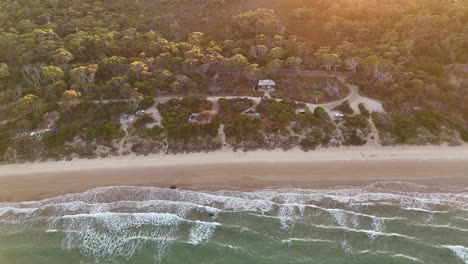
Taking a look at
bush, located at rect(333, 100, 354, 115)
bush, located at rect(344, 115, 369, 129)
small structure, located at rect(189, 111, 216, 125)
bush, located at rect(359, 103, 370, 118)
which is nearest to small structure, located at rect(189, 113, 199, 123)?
small structure, located at rect(189, 111, 216, 125)

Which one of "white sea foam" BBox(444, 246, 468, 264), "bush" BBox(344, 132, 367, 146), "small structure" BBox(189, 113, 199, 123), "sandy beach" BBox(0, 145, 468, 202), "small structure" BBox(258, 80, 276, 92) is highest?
"small structure" BBox(258, 80, 276, 92)

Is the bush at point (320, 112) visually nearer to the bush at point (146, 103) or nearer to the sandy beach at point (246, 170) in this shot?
the sandy beach at point (246, 170)

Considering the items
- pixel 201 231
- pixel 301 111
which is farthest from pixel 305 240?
pixel 301 111

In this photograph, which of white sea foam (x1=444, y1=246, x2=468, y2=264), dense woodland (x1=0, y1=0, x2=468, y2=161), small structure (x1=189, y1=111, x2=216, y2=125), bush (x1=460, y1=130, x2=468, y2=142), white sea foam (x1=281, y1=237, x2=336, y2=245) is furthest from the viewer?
small structure (x1=189, y1=111, x2=216, y2=125)

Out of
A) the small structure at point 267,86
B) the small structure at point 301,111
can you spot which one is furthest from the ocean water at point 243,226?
the small structure at point 267,86

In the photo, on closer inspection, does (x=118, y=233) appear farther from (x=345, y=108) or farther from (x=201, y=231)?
(x=345, y=108)

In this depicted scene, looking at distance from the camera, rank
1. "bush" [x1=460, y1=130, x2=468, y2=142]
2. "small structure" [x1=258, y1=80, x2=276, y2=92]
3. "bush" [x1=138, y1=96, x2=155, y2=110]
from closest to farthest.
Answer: "bush" [x1=460, y1=130, x2=468, y2=142], "bush" [x1=138, y1=96, x2=155, y2=110], "small structure" [x1=258, y1=80, x2=276, y2=92]

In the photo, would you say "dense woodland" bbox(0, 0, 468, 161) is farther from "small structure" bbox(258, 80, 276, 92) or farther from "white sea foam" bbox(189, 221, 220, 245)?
"white sea foam" bbox(189, 221, 220, 245)
